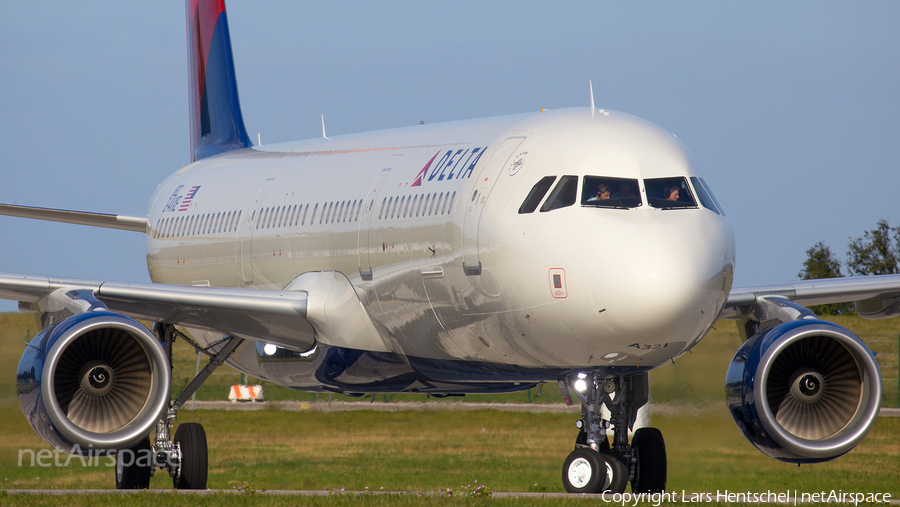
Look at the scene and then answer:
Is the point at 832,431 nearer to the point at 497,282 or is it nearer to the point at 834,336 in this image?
the point at 834,336

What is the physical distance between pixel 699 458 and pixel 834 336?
487 centimetres

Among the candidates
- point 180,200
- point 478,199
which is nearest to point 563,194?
point 478,199

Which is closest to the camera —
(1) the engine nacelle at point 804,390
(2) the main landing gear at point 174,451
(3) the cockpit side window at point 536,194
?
(3) the cockpit side window at point 536,194

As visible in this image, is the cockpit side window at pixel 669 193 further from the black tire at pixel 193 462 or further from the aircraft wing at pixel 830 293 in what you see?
the black tire at pixel 193 462

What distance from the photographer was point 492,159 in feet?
45.9

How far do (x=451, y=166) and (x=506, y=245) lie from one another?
222cm

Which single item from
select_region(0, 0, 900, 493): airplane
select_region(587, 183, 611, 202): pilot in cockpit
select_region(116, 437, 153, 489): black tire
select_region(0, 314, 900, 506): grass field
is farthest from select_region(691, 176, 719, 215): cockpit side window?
select_region(116, 437, 153, 489): black tire

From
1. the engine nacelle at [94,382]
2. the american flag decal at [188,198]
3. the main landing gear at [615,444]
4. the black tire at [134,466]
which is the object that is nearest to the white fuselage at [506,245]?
the main landing gear at [615,444]

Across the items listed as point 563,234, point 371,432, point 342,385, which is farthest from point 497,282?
point 371,432

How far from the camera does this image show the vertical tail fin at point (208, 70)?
1023 inches

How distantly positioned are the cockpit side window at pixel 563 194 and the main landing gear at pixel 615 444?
5.81 ft

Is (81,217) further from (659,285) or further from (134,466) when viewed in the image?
(659,285)

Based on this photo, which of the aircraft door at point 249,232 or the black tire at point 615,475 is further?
the aircraft door at point 249,232

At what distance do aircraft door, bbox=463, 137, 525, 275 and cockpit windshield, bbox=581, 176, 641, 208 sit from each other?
3.96 ft
